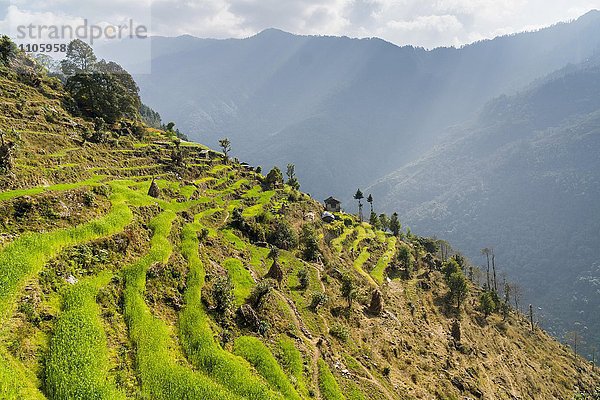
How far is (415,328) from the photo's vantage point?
60.2 meters

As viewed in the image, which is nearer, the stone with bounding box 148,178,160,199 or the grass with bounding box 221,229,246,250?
the grass with bounding box 221,229,246,250

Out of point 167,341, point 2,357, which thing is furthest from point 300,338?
point 2,357

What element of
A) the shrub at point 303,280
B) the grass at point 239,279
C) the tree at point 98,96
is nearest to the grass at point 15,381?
Result: the grass at point 239,279

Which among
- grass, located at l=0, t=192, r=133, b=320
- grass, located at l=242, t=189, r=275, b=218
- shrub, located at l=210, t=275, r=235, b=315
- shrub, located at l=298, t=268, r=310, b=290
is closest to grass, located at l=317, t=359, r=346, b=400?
shrub, located at l=210, t=275, r=235, b=315

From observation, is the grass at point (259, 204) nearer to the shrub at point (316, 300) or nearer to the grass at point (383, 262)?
the shrub at point (316, 300)

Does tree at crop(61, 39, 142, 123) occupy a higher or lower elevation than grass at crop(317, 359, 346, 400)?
higher

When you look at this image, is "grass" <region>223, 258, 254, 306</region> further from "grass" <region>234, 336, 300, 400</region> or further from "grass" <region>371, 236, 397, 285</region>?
"grass" <region>371, 236, 397, 285</region>

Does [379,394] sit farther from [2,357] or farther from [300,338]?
[2,357]

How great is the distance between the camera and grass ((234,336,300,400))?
24141mm

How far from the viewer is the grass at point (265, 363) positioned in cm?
2414

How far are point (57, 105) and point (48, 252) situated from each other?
2286 inches

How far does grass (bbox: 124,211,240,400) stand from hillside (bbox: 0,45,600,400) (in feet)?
0.29

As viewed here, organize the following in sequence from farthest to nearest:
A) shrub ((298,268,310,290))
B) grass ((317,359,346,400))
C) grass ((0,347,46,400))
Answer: shrub ((298,268,310,290)), grass ((317,359,346,400)), grass ((0,347,46,400))

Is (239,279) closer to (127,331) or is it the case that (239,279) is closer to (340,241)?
(127,331)
